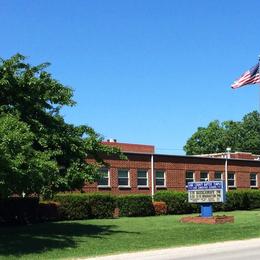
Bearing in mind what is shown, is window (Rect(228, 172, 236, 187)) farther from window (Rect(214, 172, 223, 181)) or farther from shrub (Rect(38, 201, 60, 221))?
shrub (Rect(38, 201, 60, 221))

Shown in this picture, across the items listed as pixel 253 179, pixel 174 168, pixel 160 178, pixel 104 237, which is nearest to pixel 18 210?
pixel 104 237

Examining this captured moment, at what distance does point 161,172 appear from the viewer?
4278 cm

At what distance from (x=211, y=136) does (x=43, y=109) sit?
8463 centimetres

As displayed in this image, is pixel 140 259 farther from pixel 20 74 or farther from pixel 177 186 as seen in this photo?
pixel 177 186

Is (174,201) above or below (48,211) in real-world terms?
above

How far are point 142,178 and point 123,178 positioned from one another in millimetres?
1663

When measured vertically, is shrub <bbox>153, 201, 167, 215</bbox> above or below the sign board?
below

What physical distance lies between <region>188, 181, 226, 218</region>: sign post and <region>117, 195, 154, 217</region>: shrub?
470cm

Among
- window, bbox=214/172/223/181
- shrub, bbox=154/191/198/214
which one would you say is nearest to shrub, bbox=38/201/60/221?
shrub, bbox=154/191/198/214

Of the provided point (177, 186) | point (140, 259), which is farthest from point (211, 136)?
point (140, 259)

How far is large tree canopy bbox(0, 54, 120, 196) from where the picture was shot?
16297 millimetres

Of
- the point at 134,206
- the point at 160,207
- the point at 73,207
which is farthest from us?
the point at 160,207

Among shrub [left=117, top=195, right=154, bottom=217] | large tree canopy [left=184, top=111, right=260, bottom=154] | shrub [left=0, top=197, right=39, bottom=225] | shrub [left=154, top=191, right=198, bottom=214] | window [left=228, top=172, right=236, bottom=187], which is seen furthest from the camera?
large tree canopy [left=184, top=111, right=260, bottom=154]

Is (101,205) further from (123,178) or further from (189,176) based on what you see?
(189,176)
